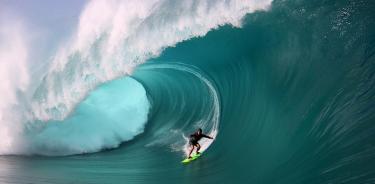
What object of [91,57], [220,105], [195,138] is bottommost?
[195,138]

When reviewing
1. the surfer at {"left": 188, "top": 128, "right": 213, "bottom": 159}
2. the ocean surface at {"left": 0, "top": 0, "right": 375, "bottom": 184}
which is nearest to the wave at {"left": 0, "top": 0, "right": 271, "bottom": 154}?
the ocean surface at {"left": 0, "top": 0, "right": 375, "bottom": 184}

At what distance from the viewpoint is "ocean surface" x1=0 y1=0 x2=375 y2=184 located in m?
6.93

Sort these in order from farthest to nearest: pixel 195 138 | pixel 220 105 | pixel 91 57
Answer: pixel 91 57, pixel 220 105, pixel 195 138

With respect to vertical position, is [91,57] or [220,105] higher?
[91,57]

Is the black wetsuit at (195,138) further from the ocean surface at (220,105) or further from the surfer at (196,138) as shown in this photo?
the ocean surface at (220,105)

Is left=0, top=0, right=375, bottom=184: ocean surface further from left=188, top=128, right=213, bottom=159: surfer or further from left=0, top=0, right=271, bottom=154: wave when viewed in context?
left=188, top=128, right=213, bottom=159: surfer

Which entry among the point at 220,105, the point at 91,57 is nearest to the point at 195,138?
the point at 220,105

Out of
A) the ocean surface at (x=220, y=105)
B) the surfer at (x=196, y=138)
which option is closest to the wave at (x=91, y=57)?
the ocean surface at (x=220, y=105)

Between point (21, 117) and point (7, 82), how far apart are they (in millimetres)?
1135

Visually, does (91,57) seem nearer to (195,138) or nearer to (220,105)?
(220,105)

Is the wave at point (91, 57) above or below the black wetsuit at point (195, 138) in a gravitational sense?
above

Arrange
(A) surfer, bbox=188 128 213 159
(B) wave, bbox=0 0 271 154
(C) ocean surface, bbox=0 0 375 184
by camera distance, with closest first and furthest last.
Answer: (C) ocean surface, bbox=0 0 375 184
(A) surfer, bbox=188 128 213 159
(B) wave, bbox=0 0 271 154

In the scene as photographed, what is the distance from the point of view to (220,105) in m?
11.2

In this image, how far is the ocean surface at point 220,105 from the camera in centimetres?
693
